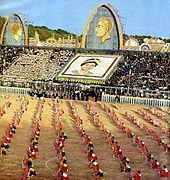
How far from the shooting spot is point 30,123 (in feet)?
59.5

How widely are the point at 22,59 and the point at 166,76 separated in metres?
12.7

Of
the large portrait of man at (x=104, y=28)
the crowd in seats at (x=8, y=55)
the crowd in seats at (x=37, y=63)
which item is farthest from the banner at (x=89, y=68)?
the crowd in seats at (x=8, y=55)

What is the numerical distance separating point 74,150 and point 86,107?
9961 millimetres

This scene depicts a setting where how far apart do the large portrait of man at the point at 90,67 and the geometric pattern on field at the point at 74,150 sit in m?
10.3

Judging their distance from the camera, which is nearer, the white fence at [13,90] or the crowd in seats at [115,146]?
the crowd in seats at [115,146]

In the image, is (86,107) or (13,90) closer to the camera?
(86,107)

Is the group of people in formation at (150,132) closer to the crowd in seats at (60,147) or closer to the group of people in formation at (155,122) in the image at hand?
the group of people in formation at (155,122)

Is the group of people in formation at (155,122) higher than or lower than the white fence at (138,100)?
lower

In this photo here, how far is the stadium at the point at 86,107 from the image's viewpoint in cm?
1154

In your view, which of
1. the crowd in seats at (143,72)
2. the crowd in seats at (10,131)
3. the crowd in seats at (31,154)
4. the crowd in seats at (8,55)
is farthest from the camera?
the crowd in seats at (8,55)

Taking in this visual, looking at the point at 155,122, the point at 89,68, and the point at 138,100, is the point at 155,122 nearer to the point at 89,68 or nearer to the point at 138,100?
the point at 138,100

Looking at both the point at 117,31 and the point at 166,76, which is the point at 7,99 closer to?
the point at 166,76

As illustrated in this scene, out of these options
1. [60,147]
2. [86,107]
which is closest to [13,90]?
[86,107]

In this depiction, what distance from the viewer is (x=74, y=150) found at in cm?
1345
